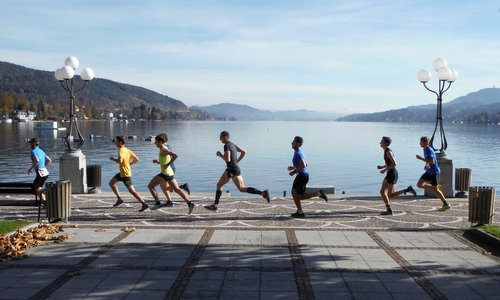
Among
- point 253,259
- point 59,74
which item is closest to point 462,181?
point 253,259

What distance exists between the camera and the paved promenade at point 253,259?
6.30 m

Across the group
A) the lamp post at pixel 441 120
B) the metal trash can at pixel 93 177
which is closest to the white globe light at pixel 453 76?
the lamp post at pixel 441 120

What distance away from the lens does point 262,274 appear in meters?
6.93

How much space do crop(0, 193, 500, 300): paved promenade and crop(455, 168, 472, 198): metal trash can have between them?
135 inches

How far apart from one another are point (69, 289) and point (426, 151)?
9.23m

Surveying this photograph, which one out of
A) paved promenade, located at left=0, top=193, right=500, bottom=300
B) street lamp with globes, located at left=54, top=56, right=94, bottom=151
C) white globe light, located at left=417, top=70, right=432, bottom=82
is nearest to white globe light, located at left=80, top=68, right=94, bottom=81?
street lamp with globes, located at left=54, top=56, right=94, bottom=151

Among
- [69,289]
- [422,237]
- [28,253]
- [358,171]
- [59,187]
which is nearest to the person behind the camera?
[69,289]

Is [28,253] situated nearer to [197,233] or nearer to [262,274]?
[197,233]

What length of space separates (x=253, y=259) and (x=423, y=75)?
36.3ft

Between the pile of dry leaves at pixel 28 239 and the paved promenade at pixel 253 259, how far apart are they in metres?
0.21

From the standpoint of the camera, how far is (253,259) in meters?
7.69

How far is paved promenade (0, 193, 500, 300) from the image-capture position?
6301 mm

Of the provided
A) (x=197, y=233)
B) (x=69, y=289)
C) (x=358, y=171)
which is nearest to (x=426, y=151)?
(x=197, y=233)

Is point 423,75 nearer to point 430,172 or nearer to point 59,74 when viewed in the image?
point 430,172
